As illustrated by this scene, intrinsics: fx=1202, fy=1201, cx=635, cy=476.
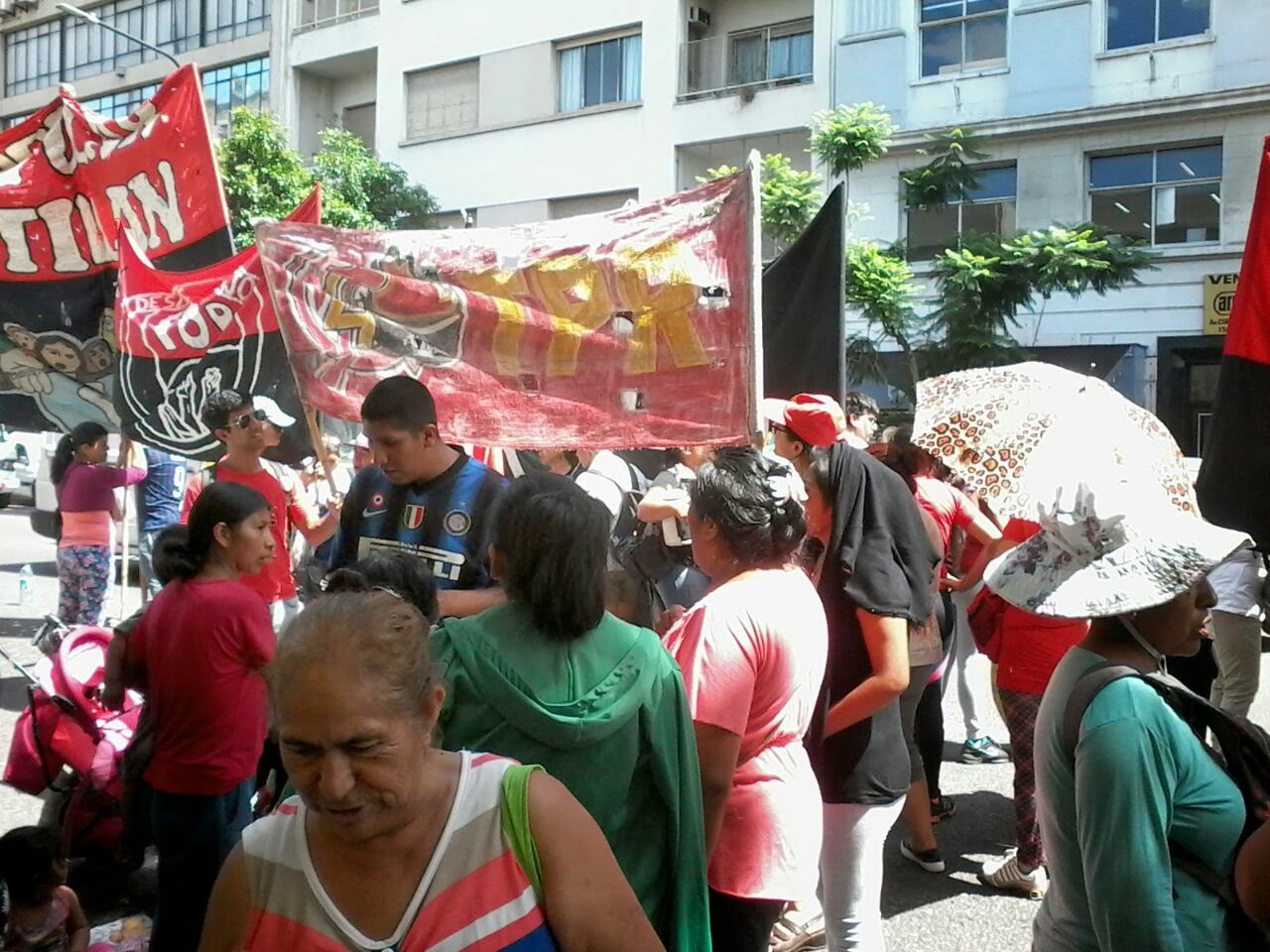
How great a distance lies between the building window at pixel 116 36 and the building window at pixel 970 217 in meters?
18.4

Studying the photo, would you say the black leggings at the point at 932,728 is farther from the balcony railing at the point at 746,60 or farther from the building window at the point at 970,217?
the balcony railing at the point at 746,60

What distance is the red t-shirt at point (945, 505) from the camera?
5.34 metres

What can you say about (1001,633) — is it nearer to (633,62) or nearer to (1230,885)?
(1230,885)

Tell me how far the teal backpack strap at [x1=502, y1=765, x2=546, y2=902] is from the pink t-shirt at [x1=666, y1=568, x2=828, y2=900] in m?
0.99

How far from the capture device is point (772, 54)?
2247 centimetres

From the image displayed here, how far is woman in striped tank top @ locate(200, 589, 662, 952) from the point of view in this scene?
→ 5.29ft

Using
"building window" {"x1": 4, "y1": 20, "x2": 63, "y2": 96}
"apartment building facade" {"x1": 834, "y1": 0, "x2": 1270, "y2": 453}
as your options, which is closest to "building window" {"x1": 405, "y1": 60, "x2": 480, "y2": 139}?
"apartment building facade" {"x1": 834, "y1": 0, "x2": 1270, "y2": 453}

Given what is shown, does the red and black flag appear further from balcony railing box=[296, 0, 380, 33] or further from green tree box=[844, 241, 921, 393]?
balcony railing box=[296, 0, 380, 33]

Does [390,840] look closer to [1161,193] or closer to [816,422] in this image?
[816,422]

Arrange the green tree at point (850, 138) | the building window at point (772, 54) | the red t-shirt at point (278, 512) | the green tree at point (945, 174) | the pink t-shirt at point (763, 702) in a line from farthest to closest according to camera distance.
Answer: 1. the building window at point (772, 54)
2. the green tree at point (945, 174)
3. the green tree at point (850, 138)
4. the red t-shirt at point (278, 512)
5. the pink t-shirt at point (763, 702)

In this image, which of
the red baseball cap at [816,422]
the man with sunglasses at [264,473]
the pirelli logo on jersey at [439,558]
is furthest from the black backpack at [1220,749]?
the man with sunglasses at [264,473]

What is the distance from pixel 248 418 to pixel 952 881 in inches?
136

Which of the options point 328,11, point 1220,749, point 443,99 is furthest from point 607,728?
point 328,11

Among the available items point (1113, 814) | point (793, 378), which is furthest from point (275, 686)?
point (793, 378)
